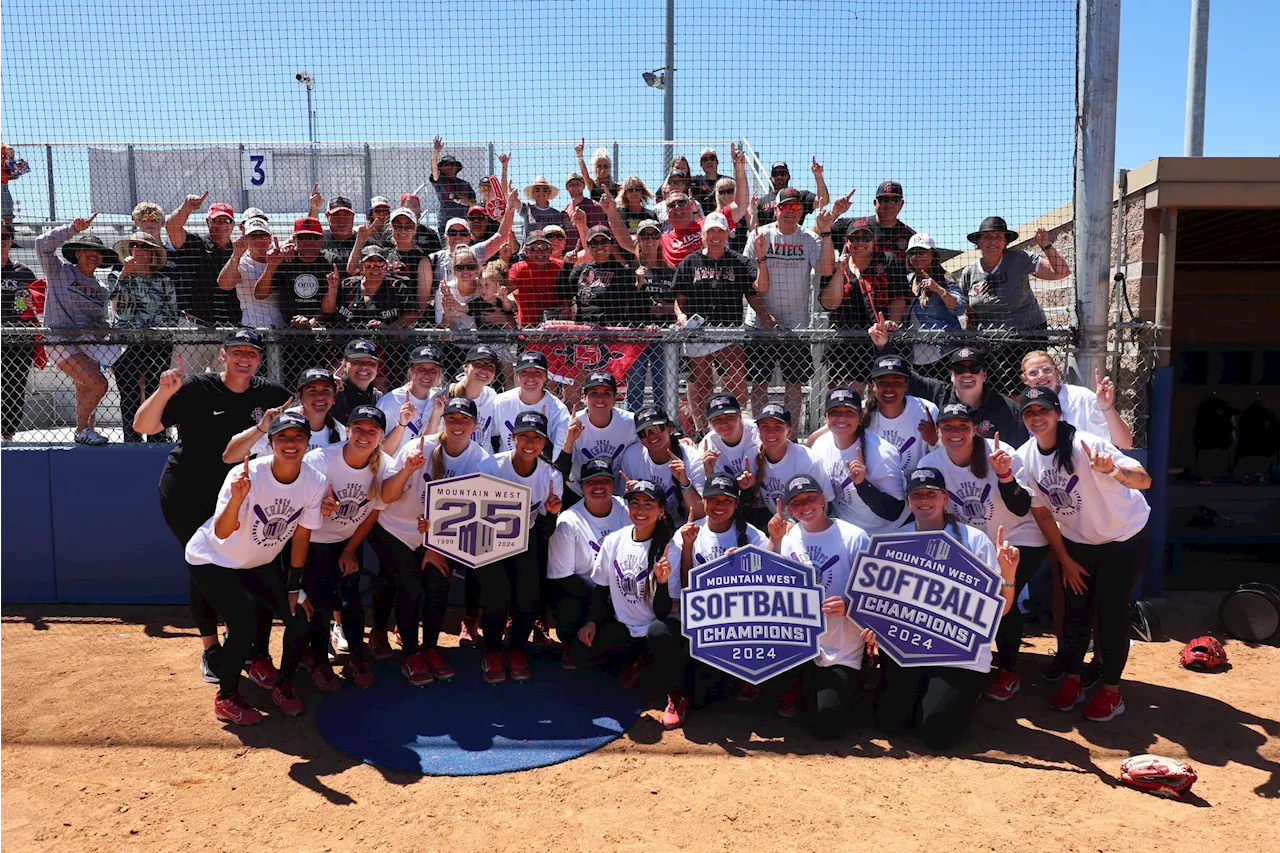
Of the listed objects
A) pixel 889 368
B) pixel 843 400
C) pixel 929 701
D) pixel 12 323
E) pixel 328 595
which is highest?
pixel 12 323

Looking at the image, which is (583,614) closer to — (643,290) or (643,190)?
(643,290)

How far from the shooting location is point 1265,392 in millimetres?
10789

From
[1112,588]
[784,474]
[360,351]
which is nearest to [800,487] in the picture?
[784,474]

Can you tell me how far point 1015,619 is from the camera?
5000mm

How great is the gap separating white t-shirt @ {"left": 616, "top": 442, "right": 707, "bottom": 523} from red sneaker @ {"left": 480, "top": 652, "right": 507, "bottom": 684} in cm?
120

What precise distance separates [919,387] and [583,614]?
2.66 meters

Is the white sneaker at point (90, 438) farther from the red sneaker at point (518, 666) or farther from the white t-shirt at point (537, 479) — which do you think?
the red sneaker at point (518, 666)

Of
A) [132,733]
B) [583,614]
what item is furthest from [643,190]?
[132,733]

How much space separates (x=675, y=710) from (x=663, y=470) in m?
1.38

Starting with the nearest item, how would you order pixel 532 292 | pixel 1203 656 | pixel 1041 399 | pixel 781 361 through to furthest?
pixel 1041 399
pixel 1203 656
pixel 781 361
pixel 532 292

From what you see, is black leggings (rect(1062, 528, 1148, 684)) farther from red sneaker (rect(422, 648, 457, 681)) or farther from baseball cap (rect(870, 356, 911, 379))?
red sneaker (rect(422, 648, 457, 681))

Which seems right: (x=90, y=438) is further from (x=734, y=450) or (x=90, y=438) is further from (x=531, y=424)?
(x=734, y=450)

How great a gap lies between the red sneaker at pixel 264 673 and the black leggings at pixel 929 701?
3.15 m

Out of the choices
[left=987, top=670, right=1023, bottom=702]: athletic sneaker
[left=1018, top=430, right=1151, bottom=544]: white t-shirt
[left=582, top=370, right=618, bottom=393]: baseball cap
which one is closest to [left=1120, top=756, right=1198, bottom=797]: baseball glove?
[left=987, top=670, right=1023, bottom=702]: athletic sneaker
